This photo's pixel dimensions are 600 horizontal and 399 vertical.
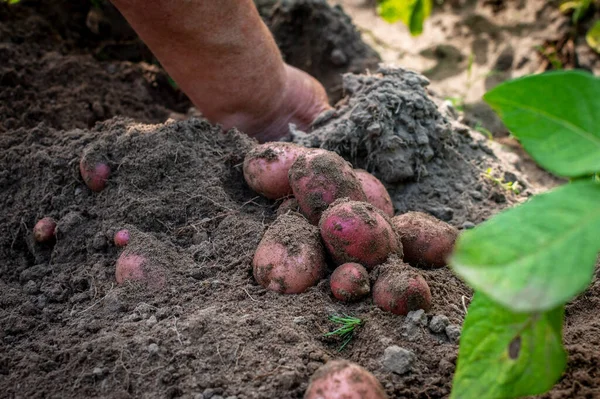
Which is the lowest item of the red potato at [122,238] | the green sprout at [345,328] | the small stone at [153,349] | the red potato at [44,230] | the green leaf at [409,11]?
the red potato at [44,230]

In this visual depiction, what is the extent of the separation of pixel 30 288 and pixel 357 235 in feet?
3.57

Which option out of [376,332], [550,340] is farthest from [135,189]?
[550,340]

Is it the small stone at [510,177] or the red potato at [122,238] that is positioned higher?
the red potato at [122,238]

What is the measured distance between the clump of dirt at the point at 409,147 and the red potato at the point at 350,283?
739mm

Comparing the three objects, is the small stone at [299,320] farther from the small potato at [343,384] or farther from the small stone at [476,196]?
the small stone at [476,196]

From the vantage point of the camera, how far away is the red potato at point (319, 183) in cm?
189

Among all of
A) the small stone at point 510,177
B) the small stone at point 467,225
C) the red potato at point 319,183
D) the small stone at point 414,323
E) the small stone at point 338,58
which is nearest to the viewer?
the small stone at point 414,323

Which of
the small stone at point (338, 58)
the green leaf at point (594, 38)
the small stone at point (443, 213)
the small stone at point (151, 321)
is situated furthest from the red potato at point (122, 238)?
the green leaf at point (594, 38)

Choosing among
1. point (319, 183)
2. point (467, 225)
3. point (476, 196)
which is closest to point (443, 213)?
point (467, 225)

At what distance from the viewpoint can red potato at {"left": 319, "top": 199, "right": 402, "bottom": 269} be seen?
1.72 m

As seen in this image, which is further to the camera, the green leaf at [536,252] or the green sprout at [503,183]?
the green sprout at [503,183]

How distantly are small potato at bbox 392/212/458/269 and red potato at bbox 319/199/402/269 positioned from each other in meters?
0.13

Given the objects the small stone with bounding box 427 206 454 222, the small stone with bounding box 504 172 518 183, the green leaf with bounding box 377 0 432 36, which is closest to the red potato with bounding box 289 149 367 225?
the small stone with bounding box 427 206 454 222

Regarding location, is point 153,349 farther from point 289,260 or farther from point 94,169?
point 94,169
